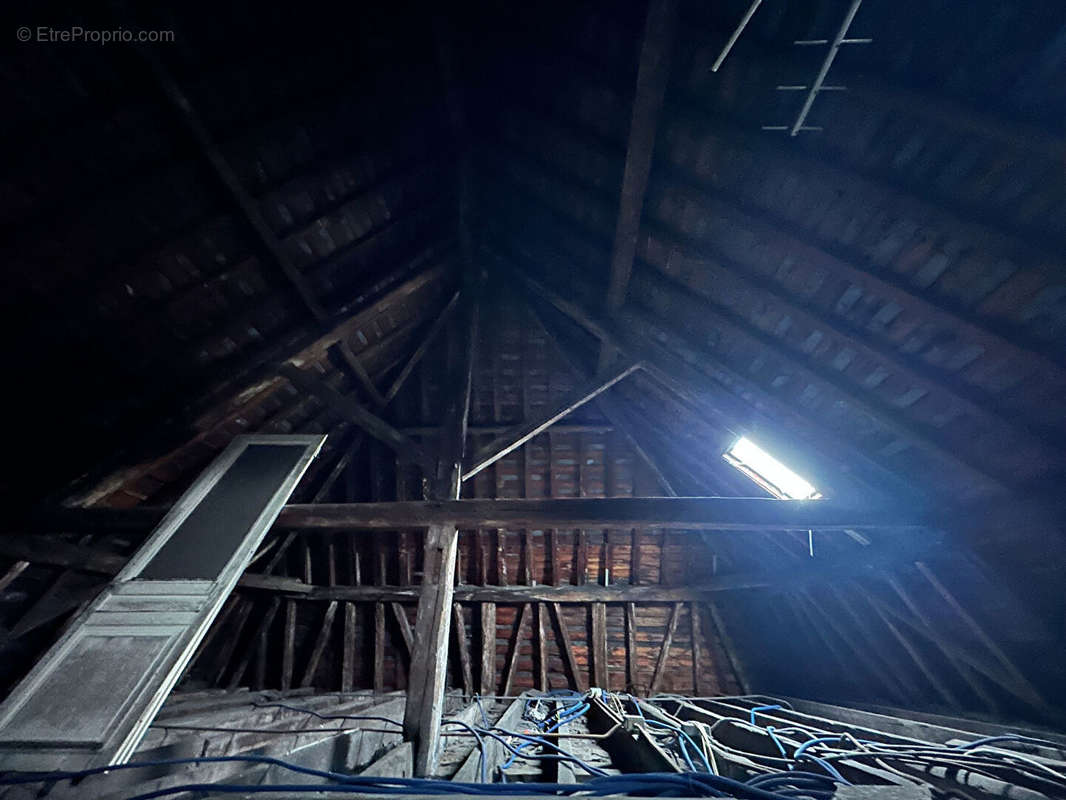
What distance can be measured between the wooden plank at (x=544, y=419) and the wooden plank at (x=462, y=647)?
356 cm

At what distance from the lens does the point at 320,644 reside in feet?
23.2

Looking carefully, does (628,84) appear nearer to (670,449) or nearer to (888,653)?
(670,449)

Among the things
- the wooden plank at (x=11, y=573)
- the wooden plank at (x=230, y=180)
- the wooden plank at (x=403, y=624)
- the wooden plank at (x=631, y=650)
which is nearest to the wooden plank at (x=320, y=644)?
the wooden plank at (x=403, y=624)

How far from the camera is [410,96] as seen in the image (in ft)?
12.5

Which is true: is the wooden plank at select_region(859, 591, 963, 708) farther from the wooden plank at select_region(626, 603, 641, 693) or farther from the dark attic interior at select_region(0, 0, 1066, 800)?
the wooden plank at select_region(626, 603, 641, 693)

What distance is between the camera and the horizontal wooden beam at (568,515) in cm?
351

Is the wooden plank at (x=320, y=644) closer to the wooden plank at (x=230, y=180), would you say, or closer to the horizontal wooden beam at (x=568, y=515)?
the horizontal wooden beam at (x=568, y=515)

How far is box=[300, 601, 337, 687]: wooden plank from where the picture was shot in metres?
Answer: 6.93

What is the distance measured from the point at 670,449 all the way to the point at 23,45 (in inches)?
265

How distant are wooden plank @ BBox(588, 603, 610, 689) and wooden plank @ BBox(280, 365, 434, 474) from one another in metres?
4.27

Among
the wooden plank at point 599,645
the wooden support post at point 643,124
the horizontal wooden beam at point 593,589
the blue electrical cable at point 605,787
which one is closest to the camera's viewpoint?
the blue electrical cable at point 605,787

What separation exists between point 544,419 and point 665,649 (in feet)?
15.7

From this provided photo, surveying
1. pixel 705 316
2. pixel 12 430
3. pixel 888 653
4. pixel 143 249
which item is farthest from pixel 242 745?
pixel 888 653

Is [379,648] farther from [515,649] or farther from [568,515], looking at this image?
A: [568,515]
